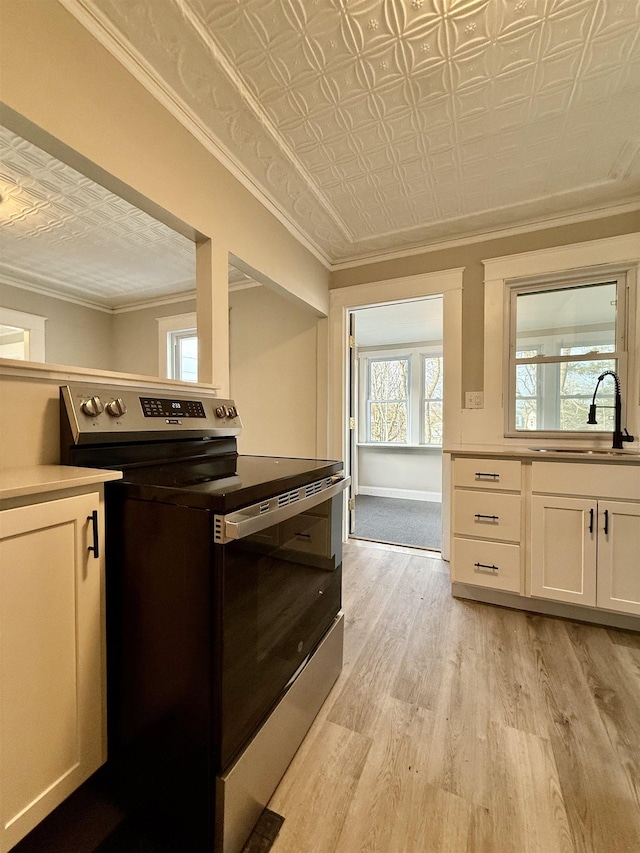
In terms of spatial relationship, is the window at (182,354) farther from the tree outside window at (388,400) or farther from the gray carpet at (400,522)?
the tree outside window at (388,400)

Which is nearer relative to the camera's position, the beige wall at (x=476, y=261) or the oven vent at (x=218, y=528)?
the oven vent at (x=218, y=528)

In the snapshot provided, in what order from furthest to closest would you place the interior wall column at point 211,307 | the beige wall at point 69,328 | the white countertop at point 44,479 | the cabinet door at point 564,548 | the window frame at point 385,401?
the window frame at point 385,401 < the beige wall at point 69,328 < the cabinet door at point 564,548 < the interior wall column at point 211,307 < the white countertop at point 44,479

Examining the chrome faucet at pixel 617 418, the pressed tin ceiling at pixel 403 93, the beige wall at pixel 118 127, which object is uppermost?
the pressed tin ceiling at pixel 403 93

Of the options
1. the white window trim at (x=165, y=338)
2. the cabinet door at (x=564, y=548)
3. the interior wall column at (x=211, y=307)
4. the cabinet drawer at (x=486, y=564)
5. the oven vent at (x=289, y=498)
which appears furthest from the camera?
the white window trim at (x=165, y=338)

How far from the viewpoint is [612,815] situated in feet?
3.17

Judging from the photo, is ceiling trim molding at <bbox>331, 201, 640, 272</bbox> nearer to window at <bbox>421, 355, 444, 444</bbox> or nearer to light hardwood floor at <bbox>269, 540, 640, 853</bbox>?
window at <bbox>421, 355, 444, 444</bbox>

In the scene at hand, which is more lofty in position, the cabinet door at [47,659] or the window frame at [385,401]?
the window frame at [385,401]

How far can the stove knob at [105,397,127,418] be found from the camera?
3.70 feet

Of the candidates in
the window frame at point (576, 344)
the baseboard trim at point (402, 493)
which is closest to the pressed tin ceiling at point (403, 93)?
the window frame at point (576, 344)

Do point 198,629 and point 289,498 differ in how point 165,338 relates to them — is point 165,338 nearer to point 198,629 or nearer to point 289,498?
point 289,498

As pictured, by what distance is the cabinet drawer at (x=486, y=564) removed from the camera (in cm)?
202

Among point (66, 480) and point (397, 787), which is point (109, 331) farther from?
point (397, 787)

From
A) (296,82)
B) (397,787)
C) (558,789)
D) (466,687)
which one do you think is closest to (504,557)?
(466,687)

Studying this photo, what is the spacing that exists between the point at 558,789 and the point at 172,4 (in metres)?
2.73
